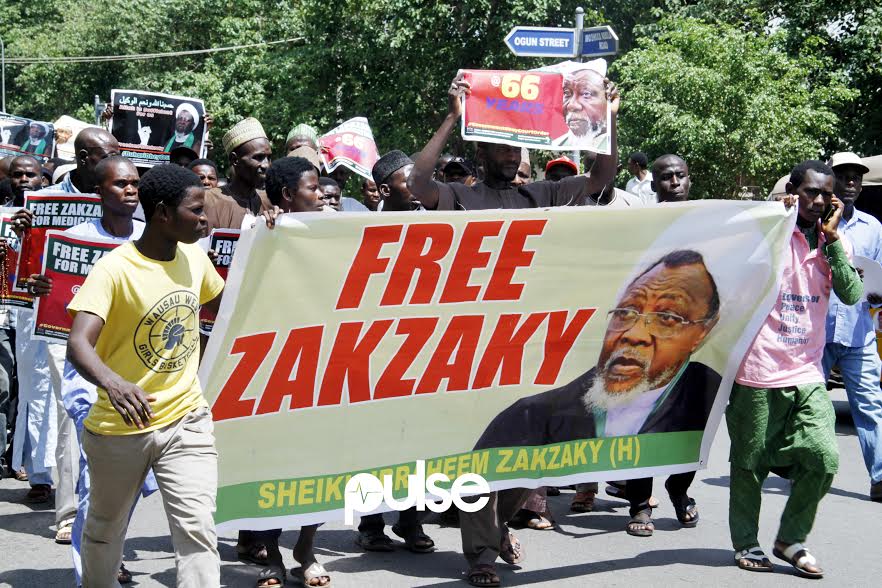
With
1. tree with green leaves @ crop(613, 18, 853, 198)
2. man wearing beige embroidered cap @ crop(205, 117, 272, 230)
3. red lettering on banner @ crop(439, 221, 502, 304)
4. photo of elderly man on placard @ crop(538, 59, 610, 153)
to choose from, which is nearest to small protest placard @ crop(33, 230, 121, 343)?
man wearing beige embroidered cap @ crop(205, 117, 272, 230)

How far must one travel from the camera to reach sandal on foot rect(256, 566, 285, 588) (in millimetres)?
5480

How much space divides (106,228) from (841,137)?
20770 millimetres

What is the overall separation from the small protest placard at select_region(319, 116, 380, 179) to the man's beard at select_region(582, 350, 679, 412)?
414cm

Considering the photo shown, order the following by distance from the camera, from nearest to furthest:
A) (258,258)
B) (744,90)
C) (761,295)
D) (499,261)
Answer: (258,258)
(499,261)
(761,295)
(744,90)

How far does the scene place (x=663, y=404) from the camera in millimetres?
5793

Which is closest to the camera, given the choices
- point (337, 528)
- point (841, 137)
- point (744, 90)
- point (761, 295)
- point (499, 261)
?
point (499, 261)

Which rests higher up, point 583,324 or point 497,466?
point 583,324

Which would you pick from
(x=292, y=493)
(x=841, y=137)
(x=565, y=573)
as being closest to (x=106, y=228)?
(x=292, y=493)

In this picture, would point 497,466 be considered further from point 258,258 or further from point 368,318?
point 258,258

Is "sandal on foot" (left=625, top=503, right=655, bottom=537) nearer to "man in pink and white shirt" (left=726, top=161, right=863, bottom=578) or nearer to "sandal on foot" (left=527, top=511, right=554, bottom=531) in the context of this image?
"sandal on foot" (left=527, top=511, right=554, bottom=531)

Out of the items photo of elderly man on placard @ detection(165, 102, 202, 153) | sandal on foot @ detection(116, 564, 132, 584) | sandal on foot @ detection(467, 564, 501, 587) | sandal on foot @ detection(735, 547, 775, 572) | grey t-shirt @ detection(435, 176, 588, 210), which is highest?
grey t-shirt @ detection(435, 176, 588, 210)

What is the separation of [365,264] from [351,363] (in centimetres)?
45

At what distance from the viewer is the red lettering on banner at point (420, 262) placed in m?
5.20

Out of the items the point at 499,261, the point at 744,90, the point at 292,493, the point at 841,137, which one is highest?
the point at 499,261
